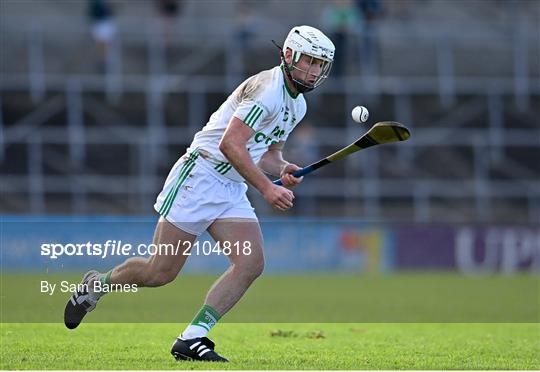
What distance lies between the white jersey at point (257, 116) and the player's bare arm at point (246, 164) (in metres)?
0.08

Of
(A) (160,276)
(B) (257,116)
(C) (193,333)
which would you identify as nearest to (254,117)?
(B) (257,116)

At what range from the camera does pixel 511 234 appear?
23469 millimetres

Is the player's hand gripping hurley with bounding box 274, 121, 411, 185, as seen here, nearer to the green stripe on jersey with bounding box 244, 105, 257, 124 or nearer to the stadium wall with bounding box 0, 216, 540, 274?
the green stripe on jersey with bounding box 244, 105, 257, 124

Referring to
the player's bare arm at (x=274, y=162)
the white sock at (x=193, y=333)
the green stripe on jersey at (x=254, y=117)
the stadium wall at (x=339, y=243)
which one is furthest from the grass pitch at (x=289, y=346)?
the stadium wall at (x=339, y=243)

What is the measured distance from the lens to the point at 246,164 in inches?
342

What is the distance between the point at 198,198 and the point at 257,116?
0.83m

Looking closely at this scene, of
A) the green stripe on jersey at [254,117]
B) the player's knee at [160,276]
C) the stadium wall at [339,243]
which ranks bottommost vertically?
the stadium wall at [339,243]

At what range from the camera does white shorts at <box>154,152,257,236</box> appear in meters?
9.20

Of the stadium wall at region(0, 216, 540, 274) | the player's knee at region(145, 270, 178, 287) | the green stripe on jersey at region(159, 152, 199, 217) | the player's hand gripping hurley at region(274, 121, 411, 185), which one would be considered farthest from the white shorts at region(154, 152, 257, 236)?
the stadium wall at region(0, 216, 540, 274)

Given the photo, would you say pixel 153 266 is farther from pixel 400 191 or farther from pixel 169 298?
pixel 400 191

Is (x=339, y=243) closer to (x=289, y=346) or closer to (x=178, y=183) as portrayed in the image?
(x=289, y=346)

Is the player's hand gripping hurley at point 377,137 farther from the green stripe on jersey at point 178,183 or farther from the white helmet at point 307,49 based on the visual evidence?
the green stripe on jersey at point 178,183

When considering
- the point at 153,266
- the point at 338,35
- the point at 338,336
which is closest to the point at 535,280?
the point at 338,35

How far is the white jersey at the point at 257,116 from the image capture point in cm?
887
